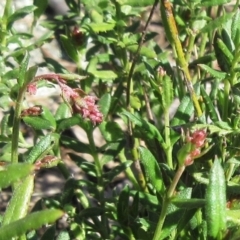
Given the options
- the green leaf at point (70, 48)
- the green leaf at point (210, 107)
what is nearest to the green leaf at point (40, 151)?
the green leaf at point (210, 107)

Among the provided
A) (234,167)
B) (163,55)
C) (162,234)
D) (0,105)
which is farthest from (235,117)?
(0,105)

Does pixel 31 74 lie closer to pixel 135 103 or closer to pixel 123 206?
pixel 123 206

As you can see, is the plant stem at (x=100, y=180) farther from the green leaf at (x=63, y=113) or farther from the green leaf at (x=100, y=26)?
the green leaf at (x=100, y=26)

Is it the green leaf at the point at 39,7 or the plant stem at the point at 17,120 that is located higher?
the green leaf at the point at 39,7

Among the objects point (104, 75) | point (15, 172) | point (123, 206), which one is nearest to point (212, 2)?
point (104, 75)

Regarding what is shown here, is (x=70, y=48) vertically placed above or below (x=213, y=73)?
above

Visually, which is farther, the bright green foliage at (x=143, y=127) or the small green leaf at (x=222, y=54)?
the small green leaf at (x=222, y=54)

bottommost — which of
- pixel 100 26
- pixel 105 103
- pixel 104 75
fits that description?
pixel 105 103
